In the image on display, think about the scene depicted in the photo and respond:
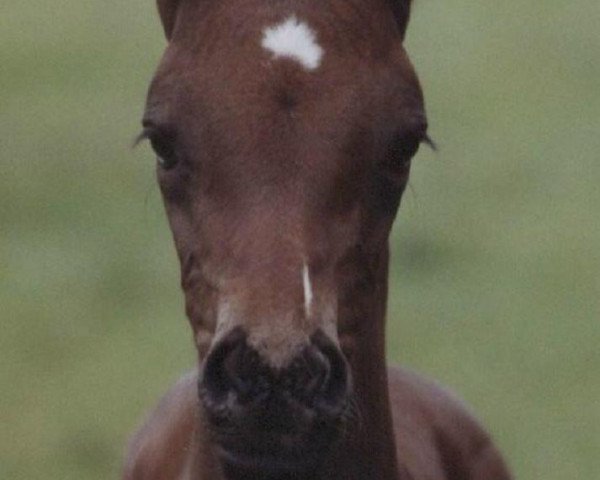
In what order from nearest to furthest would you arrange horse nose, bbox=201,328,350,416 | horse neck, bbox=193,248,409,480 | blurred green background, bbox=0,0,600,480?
1. horse nose, bbox=201,328,350,416
2. horse neck, bbox=193,248,409,480
3. blurred green background, bbox=0,0,600,480

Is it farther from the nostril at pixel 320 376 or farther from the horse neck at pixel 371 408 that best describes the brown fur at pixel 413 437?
the nostril at pixel 320 376

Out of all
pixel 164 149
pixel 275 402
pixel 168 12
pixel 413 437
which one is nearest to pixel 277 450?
pixel 275 402

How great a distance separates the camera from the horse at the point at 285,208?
464 cm

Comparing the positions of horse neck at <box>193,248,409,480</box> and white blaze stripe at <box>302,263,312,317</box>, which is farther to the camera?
horse neck at <box>193,248,409,480</box>

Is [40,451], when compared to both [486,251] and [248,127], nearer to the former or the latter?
[486,251]

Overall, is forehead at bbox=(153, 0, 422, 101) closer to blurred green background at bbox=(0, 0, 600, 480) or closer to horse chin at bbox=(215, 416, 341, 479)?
horse chin at bbox=(215, 416, 341, 479)

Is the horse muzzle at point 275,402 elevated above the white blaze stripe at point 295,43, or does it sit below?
below

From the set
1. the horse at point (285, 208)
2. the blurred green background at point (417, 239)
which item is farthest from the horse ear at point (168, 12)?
the blurred green background at point (417, 239)

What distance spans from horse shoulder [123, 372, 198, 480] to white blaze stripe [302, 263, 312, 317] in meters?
1.17

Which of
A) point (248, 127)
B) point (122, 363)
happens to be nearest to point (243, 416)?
point (248, 127)

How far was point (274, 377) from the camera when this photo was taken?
15.0 feet

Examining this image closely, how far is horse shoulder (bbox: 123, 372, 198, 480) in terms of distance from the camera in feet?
19.9

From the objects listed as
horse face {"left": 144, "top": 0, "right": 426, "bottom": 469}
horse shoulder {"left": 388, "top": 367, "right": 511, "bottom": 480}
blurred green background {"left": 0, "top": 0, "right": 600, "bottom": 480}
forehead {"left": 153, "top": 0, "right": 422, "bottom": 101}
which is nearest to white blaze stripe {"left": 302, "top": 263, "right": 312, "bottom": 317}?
horse face {"left": 144, "top": 0, "right": 426, "bottom": 469}

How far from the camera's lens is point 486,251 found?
10930mm
